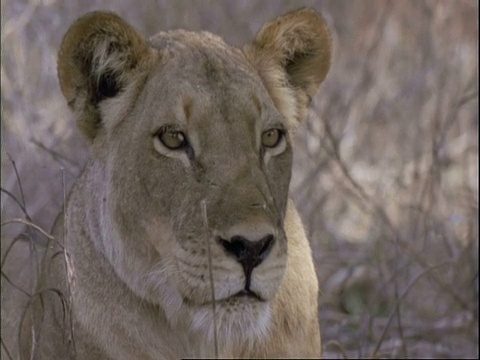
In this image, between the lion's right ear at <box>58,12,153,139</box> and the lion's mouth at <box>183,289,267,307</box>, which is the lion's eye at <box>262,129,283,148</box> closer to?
the lion's right ear at <box>58,12,153,139</box>

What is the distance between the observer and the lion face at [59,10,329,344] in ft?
10.9

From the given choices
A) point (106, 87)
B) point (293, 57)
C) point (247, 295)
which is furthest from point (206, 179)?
point (293, 57)

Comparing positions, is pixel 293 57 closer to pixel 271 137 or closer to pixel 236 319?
pixel 271 137

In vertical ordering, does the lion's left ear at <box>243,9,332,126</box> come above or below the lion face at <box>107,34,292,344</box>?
above

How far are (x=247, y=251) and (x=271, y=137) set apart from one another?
0.55m

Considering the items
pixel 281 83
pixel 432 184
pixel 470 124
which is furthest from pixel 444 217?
pixel 281 83

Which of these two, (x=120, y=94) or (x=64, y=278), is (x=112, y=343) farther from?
(x=120, y=94)

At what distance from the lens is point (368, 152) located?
823 centimetres

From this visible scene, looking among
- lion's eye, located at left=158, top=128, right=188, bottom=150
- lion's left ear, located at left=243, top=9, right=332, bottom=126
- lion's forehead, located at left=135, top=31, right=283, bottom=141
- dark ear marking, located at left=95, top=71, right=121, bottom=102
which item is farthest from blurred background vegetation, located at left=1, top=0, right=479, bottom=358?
lion's eye, located at left=158, top=128, right=188, bottom=150

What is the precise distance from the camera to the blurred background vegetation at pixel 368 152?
238 inches

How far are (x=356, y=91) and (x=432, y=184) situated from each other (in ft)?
6.27

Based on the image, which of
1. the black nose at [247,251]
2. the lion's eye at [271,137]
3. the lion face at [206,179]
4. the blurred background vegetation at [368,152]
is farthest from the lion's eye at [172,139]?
the blurred background vegetation at [368,152]

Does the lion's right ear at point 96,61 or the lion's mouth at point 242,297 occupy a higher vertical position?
the lion's right ear at point 96,61

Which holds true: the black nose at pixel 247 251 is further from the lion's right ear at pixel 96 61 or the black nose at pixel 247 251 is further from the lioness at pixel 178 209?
the lion's right ear at pixel 96 61
